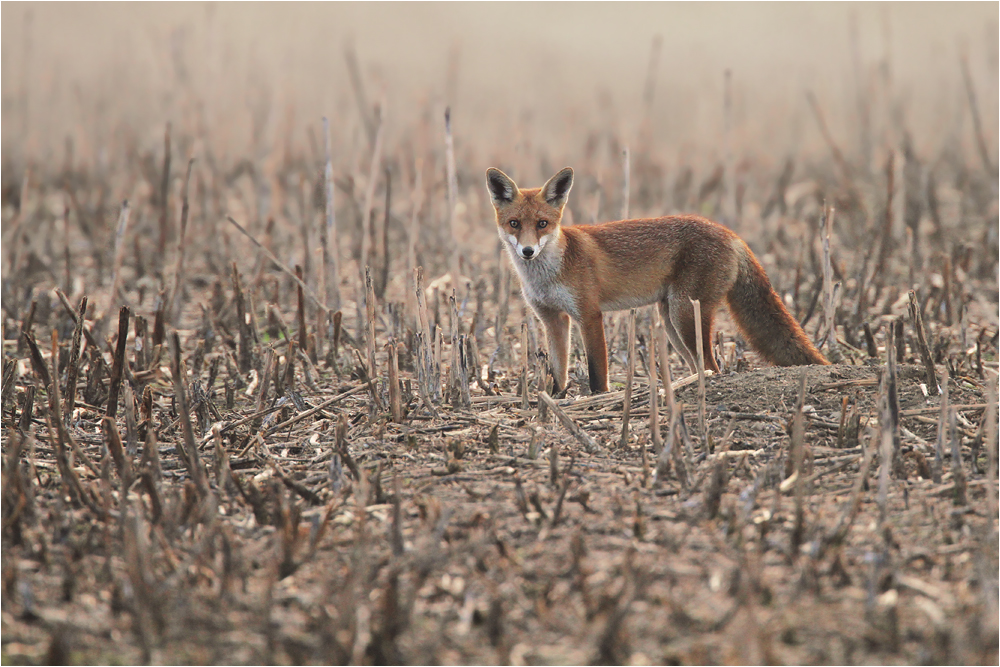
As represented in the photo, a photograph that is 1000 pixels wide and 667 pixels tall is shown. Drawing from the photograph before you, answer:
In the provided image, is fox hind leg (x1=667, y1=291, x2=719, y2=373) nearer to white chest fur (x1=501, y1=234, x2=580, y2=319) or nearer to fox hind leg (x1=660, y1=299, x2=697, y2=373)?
fox hind leg (x1=660, y1=299, x2=697, y2=373)

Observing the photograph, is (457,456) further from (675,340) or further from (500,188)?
(675,340)

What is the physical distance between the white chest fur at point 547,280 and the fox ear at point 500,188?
0.25 metres

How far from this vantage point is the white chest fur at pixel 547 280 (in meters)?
6.37

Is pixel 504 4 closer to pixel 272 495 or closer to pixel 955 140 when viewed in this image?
pixel 955 140

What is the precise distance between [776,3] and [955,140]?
1698cm

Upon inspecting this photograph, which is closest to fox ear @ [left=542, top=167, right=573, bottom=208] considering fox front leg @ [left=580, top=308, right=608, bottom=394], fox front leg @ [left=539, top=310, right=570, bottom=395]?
fox front leg @ [left=539, top=310, right=570, bottom=395]

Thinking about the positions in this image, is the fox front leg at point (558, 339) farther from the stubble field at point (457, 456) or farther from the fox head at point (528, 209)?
the fox head at point (528, 209)

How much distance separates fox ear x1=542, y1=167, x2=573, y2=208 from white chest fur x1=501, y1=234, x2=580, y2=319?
0.98 ft

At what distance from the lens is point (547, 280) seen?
6410mm

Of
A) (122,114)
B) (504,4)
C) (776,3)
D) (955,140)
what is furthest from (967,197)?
(504,4)

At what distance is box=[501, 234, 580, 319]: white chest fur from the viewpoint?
6.37 metres

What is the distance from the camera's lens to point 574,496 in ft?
13.5

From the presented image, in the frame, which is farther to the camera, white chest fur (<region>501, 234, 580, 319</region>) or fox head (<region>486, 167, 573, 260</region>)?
white chest fur (<region>501, 234, 580, 319</region>)

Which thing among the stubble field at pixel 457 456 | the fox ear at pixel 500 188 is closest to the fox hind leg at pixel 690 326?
the stubble field at pixel 457 456
